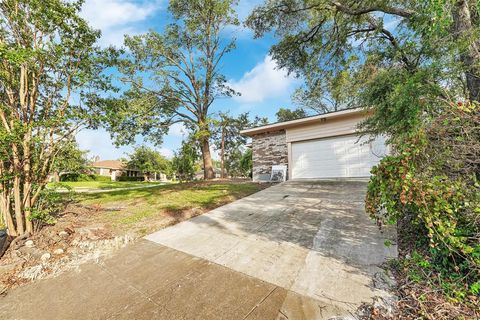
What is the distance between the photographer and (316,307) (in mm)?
1856

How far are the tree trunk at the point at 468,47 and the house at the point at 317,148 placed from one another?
177 inches

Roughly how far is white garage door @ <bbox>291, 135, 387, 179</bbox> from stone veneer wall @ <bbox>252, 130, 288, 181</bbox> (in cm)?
60

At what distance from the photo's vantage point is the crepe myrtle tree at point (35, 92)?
3.65 metres

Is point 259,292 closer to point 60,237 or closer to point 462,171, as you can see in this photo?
point 462,171

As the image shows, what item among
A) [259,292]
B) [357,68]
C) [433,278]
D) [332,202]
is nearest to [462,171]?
[433,278]

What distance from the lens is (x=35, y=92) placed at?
4008 mm

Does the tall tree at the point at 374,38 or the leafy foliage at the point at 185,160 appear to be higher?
the tall tree at the point at 374,38

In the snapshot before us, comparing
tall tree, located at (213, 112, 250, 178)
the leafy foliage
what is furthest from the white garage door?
tall tree, located at (213, 112, 250, 178)

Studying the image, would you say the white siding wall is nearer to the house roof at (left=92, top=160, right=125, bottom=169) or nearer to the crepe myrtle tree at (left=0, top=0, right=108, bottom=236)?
the crepe myrtle tree at (left=0, top=0, right=108, bottom=236)

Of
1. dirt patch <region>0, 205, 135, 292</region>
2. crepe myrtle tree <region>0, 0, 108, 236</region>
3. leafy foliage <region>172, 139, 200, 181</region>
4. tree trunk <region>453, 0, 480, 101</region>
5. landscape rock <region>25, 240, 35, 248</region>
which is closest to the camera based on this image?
dirt patch <region>0, 205, 135, 292</region>

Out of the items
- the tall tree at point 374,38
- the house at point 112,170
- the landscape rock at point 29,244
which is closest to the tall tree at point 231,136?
the tall tree at point 374,38

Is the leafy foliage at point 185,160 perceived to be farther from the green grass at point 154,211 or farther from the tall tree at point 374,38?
the tall tree at point 374,38

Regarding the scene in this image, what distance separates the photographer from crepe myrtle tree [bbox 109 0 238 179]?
11.3 meters

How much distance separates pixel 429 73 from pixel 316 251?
130 inches
